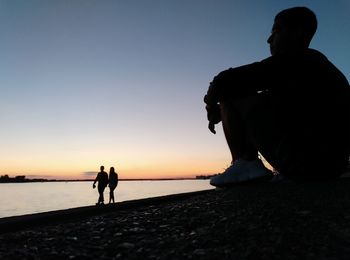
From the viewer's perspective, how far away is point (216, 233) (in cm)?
159

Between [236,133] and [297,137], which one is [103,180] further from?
[297,137]

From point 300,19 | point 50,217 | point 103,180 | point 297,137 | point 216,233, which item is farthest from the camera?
point 103,180

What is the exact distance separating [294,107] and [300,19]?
0.79 m

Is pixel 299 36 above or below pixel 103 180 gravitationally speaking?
above

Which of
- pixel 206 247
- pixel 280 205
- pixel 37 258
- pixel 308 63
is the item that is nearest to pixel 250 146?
pixel 308 63

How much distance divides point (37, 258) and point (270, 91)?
2.09 metres

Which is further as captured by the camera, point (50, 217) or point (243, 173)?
point (243, 173)

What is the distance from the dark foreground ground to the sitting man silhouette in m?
0.41

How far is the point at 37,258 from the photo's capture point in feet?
4.67

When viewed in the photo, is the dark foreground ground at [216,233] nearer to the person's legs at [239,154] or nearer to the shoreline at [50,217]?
the shoreline at [50,217]

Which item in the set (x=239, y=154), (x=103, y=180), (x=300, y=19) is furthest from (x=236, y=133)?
(x=103, y=180)

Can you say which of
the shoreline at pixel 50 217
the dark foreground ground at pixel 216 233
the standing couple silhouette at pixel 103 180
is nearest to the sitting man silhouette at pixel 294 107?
the dark foreground ground at pixel 216 233

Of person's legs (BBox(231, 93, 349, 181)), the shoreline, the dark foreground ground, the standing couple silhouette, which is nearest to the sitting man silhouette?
person's legs (BBox(231, 93, 349, 181))

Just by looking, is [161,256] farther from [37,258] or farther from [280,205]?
[280,205]
